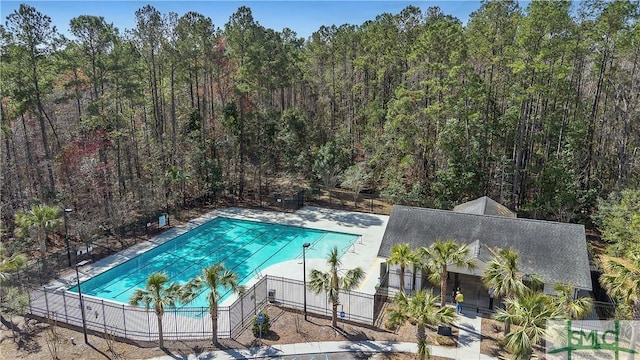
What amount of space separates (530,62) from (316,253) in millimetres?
17940

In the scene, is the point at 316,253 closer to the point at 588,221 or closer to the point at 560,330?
the point at 560,330

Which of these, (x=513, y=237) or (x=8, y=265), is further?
(x=513, y=237)

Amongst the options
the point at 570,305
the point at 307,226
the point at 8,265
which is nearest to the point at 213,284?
the point at 8,265

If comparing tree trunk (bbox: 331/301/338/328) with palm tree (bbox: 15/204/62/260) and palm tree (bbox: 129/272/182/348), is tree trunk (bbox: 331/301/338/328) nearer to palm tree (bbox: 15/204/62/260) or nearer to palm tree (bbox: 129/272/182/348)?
palm tree (bbox: 129/272/182/348)

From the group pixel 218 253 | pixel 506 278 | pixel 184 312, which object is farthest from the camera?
pixel 218 253

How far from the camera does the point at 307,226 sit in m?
30.5

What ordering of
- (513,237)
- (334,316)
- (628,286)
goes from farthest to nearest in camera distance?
(513,237)
(334,316)
(628,286)

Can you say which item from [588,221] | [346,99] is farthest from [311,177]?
[588,221]

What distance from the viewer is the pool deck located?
2244 centimetres

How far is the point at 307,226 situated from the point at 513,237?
1436 centimetres

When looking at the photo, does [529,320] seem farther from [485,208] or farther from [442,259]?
[485,208]

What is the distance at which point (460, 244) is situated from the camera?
20.8 meters

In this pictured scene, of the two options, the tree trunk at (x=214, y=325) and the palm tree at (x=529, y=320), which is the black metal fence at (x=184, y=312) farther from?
the palm tree at (x=529, y=320)

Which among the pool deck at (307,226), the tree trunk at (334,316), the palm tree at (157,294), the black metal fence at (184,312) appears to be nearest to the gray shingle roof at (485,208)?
the pool deck at (307,226)
